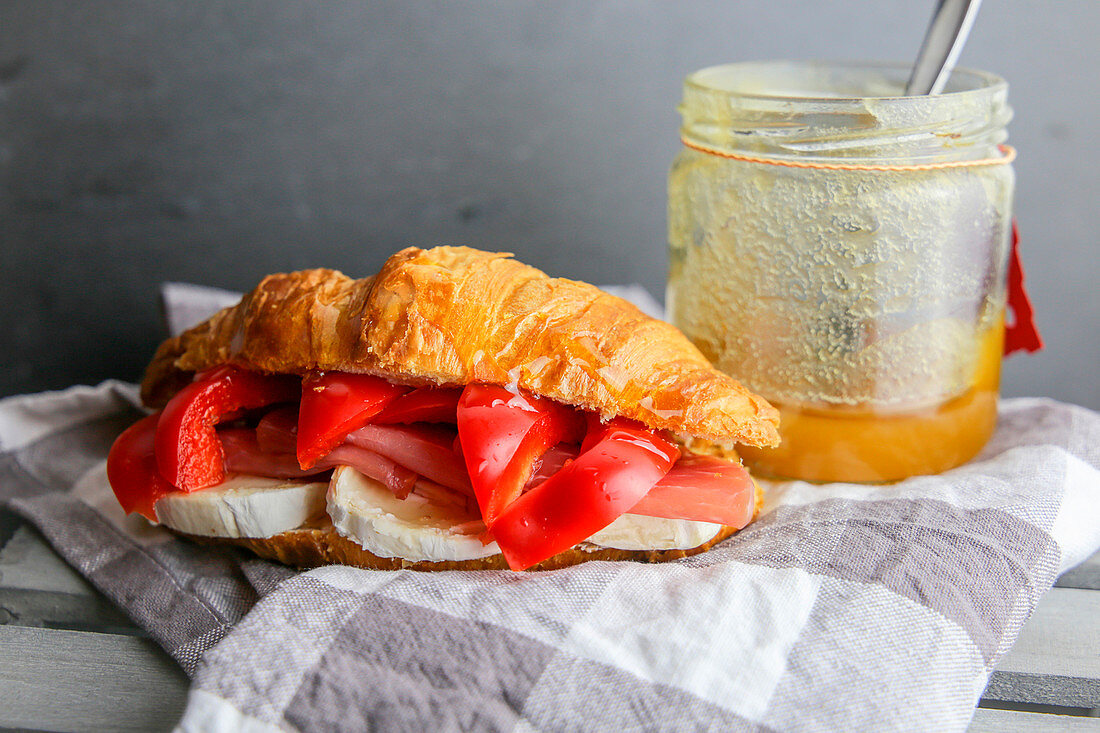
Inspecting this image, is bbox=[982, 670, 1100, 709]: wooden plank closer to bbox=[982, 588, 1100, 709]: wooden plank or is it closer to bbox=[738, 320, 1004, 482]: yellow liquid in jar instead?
bbox=[982, 588, 1100, 709]: wooden plank

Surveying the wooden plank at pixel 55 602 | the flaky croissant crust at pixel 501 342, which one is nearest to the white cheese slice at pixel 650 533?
the flaky croissant crust at pixel 501 342

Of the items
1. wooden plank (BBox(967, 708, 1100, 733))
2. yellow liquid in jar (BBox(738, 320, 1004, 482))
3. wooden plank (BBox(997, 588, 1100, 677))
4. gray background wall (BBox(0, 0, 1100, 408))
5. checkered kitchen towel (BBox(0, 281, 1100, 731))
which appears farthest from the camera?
gray background wall (BBox(0, 0, 1100, 408))

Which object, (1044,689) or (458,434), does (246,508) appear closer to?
(458,434)

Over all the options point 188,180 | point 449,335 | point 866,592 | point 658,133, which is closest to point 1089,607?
point 866,592

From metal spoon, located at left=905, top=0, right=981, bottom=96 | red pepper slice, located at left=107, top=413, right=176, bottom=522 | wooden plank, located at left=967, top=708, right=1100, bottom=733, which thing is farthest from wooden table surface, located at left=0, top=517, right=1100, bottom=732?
metal spoon, located at left=905, top=0, right=981, bottom=96

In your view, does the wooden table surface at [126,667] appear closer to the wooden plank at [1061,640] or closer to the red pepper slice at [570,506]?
the wooden plank at [1061,640]

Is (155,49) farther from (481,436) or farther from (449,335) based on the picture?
(481,436)

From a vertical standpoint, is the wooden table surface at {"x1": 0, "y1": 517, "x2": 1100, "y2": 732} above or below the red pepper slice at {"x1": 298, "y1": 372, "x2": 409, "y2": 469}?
below
